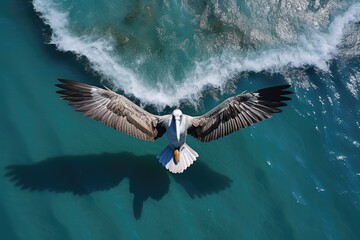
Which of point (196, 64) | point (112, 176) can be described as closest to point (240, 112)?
point (196, 64)

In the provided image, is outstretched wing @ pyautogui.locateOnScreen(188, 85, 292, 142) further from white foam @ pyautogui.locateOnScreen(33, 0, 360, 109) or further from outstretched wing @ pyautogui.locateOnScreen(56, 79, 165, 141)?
white foam @ pyautogui.locateOnScreen(33, 0, 360, 109)

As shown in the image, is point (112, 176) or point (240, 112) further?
point (112, 176)

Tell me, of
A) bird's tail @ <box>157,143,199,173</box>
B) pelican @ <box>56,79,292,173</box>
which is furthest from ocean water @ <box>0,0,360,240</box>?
pelican @ <box>56,79,292,173</box>

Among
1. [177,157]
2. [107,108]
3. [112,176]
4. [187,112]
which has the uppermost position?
[187,112]

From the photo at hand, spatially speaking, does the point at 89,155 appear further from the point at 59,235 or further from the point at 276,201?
the point at 276,201

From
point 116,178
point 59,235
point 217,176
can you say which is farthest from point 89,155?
point 217,176

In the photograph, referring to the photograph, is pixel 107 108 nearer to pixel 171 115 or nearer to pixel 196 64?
pixel 171 115
